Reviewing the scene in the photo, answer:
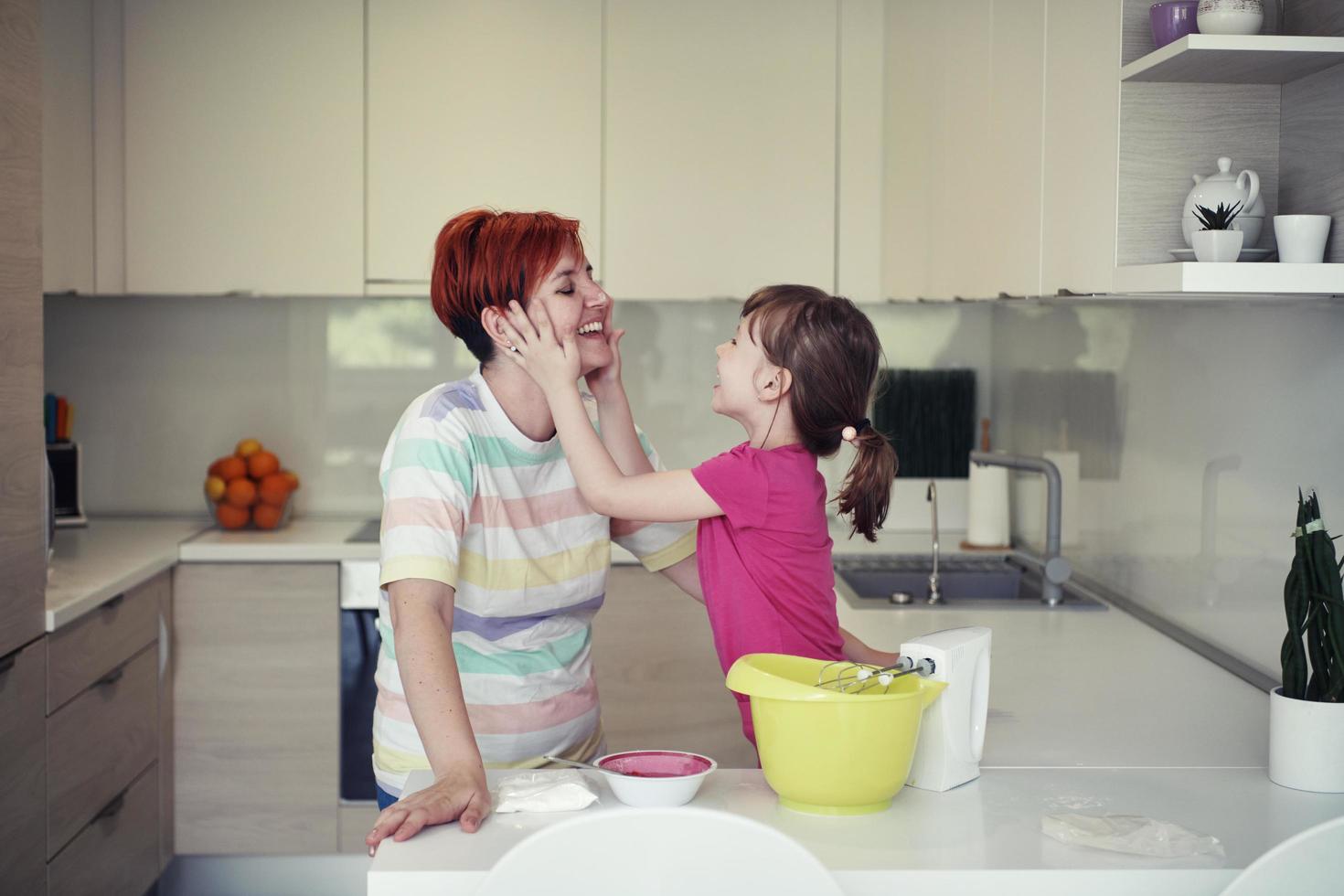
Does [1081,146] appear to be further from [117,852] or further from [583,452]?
[117,852]

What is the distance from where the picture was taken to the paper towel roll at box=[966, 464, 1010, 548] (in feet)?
10.8

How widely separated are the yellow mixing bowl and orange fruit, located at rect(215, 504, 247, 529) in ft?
7.56

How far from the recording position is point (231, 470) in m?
3.40

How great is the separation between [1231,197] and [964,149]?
1054 millimetres

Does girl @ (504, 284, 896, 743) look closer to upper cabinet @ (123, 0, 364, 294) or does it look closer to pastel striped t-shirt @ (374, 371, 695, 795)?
pastel striped t-shirt @ (374, 371, 695, 795)

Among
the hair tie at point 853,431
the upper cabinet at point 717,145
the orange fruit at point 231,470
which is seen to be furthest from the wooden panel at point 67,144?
the hair tie at point 853,431

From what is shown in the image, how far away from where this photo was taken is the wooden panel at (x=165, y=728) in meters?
3.03

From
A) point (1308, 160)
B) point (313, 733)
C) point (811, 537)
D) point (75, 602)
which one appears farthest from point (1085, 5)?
point (313, 733)

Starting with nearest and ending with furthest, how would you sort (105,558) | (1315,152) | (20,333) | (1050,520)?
1. (1315,152)
2. (20,333)
3. (1050,520)
4. (105,558)

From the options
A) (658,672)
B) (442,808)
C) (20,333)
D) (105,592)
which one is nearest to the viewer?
(442,808)

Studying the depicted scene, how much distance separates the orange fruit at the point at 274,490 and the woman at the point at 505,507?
5.82ft

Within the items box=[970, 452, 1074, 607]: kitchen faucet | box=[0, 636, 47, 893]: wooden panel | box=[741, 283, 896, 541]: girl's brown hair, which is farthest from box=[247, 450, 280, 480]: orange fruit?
box=[741, 283, 896, 541]: girl's brown hair

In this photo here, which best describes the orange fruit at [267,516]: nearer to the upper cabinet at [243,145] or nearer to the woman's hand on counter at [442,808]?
the upper cabinet at [243,145]

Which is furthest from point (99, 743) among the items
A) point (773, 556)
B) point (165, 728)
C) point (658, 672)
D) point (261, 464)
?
point (773, 556)
